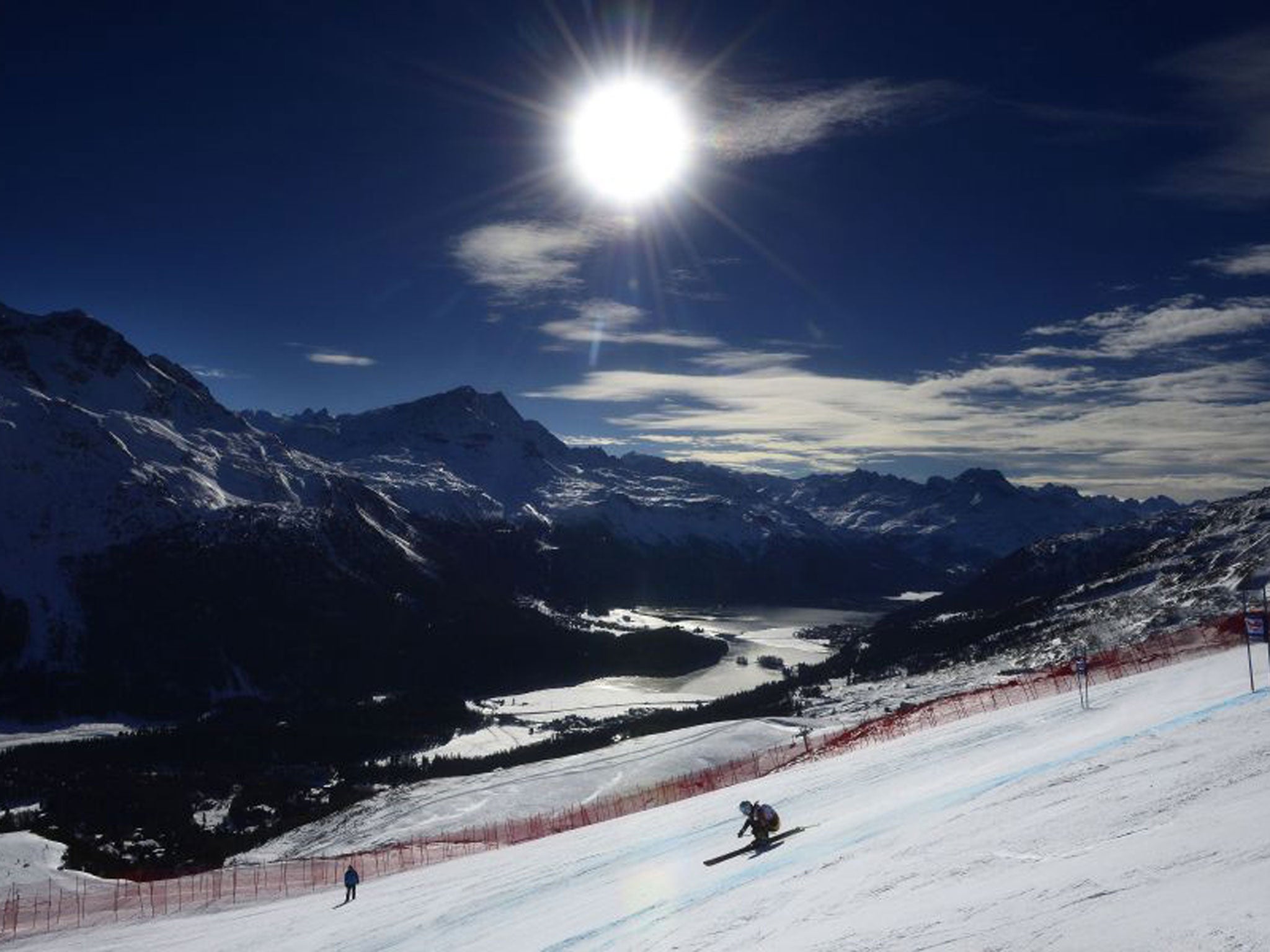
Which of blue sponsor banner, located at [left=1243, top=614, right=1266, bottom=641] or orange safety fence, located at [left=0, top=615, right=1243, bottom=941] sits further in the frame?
orange safety fence, located at [left=0, top=615, right=1243, bottom=941]

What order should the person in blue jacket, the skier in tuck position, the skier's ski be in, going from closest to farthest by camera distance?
the skier's ski → the skier in tuck position → the person in blue jacket

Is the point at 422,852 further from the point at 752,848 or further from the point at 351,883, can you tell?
the point at 752,848

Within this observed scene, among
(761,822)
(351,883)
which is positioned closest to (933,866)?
(761,822)

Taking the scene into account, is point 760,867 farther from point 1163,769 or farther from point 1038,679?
point 1038,679

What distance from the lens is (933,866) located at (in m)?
14.8

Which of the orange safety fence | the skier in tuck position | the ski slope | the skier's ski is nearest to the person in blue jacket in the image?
the ski slope

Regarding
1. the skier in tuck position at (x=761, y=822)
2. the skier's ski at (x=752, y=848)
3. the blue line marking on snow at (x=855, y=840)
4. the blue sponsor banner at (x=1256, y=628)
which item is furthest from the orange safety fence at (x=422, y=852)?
the skier in tuck position at (x=761, y=822)

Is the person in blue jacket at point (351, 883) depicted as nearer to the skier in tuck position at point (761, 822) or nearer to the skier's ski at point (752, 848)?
the skier's ski at point (752, 848)

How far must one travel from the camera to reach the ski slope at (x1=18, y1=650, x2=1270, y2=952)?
35.8ft

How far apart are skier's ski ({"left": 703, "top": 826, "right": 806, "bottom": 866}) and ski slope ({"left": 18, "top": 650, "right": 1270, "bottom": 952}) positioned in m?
0.46

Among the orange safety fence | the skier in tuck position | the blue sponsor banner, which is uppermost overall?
the blue sponsor banner

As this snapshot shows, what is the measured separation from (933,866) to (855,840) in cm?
485

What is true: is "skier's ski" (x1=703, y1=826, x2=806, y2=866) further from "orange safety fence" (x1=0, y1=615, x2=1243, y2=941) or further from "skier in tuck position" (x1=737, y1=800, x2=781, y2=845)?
"orange safety fence" (x1=0, y1=615, x2=1243, y2=941)

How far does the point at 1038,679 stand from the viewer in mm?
51125
